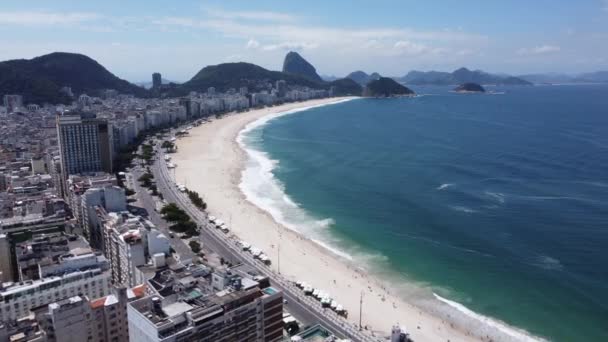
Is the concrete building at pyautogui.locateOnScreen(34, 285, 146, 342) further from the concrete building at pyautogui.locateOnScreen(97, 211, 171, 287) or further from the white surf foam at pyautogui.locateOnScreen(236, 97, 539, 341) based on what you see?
the white surf foam at pyautogui.locateOnScreen(236, 97, 539, 341)

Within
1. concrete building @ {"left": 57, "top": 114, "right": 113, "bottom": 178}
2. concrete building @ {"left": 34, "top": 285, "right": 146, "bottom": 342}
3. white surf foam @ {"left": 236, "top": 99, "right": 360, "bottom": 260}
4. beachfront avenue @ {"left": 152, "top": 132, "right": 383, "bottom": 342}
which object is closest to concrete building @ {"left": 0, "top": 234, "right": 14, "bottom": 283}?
concrete building @ {"left": 34, "top": 285, "right": 146, "bottom": 342}

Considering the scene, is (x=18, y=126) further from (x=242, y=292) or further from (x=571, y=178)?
(x=571, y=178)

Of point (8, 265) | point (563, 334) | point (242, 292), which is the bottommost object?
point (563, 334)

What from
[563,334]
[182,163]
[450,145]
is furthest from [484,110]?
[563,334]

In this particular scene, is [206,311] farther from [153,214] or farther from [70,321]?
[153,214]

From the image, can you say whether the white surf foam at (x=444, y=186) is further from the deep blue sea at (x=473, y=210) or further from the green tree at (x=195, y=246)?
the green tree at (x=195, y=246)

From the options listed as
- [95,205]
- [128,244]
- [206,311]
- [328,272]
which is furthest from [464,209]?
[95,205]
